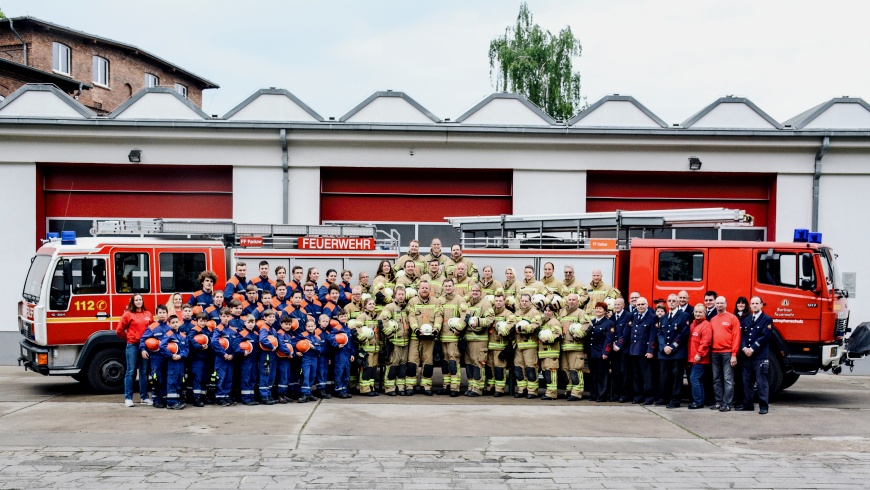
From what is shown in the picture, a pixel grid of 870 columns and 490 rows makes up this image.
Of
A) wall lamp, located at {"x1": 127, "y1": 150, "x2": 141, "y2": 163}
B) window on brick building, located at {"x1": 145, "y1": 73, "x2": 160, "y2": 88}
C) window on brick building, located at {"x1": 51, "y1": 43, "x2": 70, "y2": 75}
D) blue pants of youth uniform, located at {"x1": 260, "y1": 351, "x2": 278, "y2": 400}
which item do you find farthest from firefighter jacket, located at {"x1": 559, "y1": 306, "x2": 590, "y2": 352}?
window on brick building, located at {"x1": 145, "y1": 73, "x2": 160, "y2": 88}

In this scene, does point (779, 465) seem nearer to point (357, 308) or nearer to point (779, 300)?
point (779, 300)

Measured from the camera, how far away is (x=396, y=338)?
1123cm

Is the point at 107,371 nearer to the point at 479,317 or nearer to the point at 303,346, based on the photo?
the point at 303,346

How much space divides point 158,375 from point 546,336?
5.47m

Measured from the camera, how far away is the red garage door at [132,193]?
56.3ft

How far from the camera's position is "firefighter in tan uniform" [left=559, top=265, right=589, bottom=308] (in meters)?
11.7

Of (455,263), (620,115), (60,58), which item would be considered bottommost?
(455,263)

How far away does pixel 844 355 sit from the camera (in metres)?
11.3

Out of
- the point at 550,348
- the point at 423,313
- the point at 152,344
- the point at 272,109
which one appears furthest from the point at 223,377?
the point at 272,109

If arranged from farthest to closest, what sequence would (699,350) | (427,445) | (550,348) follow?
(550,348) < (699,350) < (427,445)

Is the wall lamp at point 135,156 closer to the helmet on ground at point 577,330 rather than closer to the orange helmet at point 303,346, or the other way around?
the orange helmet at point 303,346

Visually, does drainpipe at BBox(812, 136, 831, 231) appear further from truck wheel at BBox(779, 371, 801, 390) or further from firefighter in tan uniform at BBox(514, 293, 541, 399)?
firefighter in tan uniform at BBox(514, 293, 541, 399)

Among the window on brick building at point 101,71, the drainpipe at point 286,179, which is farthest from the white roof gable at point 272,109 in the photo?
the window on brick building at point 101,71

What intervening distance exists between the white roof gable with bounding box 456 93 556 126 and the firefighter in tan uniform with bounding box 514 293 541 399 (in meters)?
6.91
